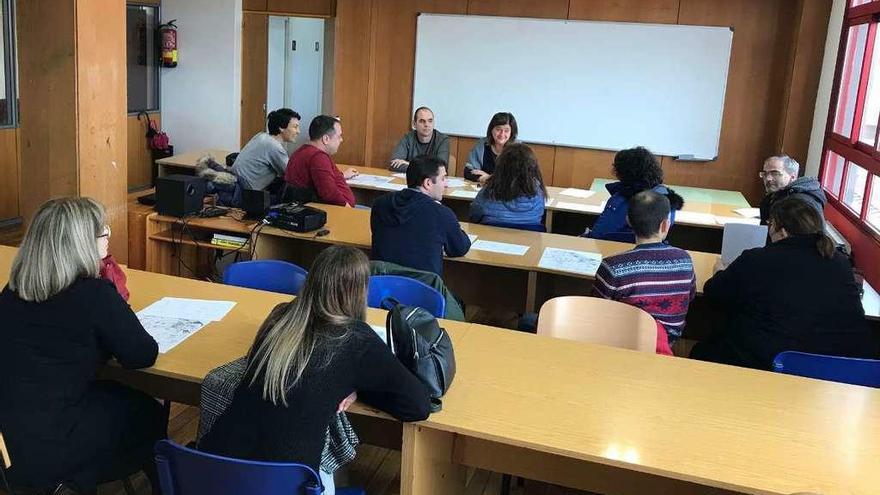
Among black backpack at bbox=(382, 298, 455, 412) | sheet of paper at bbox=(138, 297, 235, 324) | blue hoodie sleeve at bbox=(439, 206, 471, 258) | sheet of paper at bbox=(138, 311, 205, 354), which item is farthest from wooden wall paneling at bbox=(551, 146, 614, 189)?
black backpack at bbox=(382, 298, 455, 412)

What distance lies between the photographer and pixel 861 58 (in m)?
5.64

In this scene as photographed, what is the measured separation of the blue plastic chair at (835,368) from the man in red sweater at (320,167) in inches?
123

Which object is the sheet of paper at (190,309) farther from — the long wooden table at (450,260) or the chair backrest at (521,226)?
the chair backrest at (521,226)

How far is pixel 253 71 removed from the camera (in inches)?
353

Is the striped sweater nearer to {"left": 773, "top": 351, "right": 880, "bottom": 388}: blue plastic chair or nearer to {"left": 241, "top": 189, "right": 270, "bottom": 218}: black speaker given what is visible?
{"left": 773, "top": 351, "right": 880, "bottom": 388}: blue plastic chair

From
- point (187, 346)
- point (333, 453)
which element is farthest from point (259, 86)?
point (333, 453)

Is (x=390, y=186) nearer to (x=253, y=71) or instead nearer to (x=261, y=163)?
(x=261, y=163)

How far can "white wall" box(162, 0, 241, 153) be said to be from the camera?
8648 mm

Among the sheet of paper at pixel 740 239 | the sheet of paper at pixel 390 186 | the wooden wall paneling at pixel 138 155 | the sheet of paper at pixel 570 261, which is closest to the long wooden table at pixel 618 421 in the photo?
the sheet of paper at pixel 570 261

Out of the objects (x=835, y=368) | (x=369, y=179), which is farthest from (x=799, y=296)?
(x=369, y=179)

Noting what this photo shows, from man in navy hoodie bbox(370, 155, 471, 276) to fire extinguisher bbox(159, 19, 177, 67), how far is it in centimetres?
594

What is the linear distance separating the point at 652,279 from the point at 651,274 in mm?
20

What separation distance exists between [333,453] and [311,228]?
96.2 inches

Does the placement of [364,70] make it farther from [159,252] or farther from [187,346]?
[187,346]
